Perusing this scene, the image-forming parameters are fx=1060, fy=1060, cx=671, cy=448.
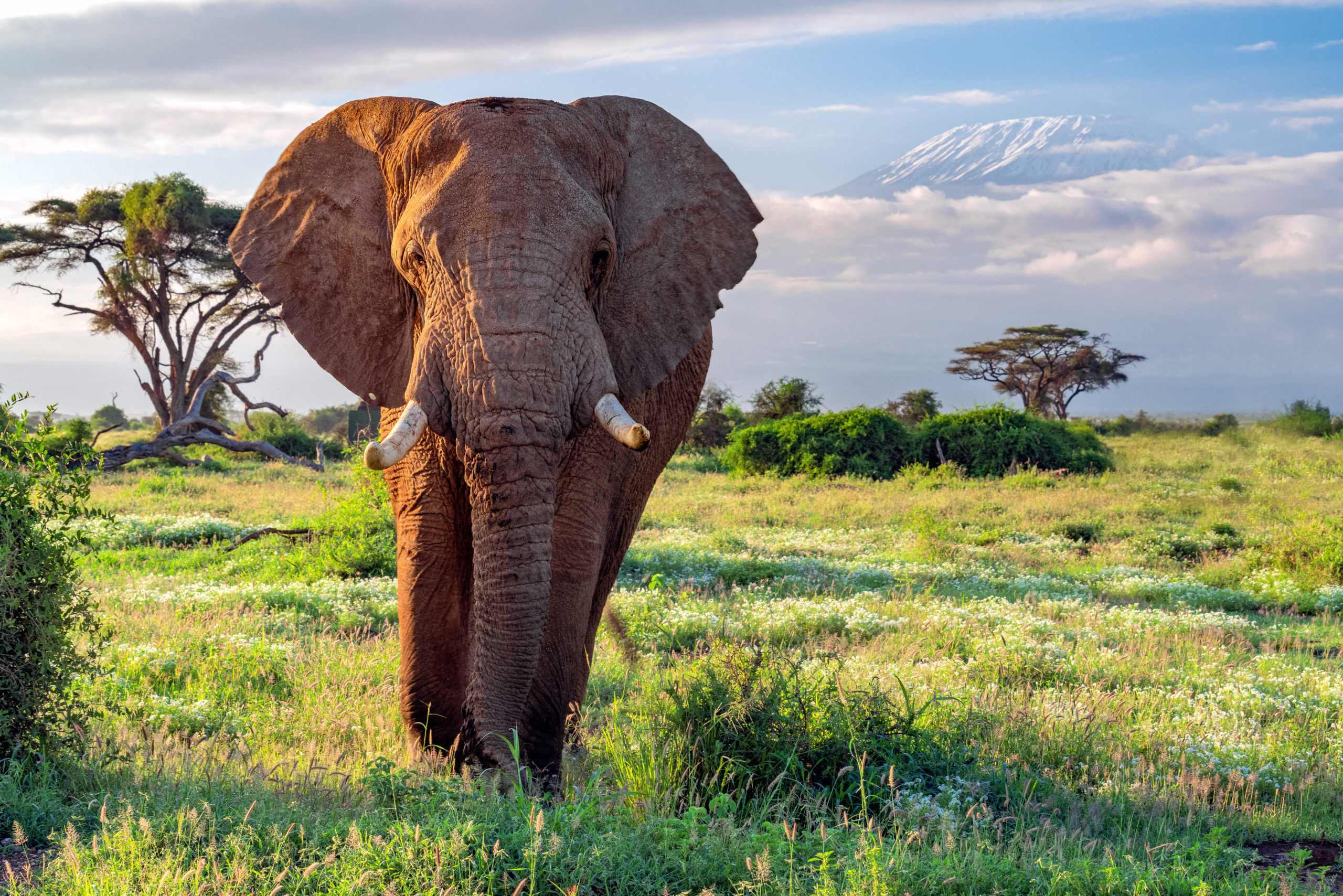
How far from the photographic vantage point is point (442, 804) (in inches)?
161

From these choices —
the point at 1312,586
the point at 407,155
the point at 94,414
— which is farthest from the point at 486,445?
the point at 94,414

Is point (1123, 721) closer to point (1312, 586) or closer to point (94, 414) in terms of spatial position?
point (1312, 586)

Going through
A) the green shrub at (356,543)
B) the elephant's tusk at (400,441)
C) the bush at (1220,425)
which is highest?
the bush at (1220,425)

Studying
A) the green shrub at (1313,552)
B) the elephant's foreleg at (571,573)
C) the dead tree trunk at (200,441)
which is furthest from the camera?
the dead tree trunk at (200,441)

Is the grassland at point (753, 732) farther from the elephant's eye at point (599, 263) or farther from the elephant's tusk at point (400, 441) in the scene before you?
the elephant's eye at point (599, 263)

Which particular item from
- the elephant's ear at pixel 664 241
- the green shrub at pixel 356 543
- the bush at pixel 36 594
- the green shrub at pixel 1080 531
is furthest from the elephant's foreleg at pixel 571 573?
the green shrub at pixel 1080 531

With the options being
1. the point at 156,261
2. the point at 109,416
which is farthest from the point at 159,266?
the point at 109,416

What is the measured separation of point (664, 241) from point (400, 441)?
190 centimetres

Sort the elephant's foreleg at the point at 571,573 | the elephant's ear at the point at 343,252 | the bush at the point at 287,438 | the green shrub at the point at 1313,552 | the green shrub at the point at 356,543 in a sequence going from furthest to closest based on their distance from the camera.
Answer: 1. the bush at the point at 287,438
2. the green shrub at the point at 1313,552
3. the green shrub at the point at 356,543
4. the elephant's ear at the point at 343,252
5. the elephant's foreleg at the point at 571,573

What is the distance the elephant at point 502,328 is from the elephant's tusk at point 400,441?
10mm

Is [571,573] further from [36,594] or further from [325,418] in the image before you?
[325,418]

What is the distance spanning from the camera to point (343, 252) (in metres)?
5.46

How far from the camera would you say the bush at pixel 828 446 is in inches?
1140

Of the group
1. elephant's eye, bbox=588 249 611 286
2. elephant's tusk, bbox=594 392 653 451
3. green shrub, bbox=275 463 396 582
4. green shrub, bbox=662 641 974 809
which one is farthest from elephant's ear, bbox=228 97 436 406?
green shrub, bbox=275 463 396 582
